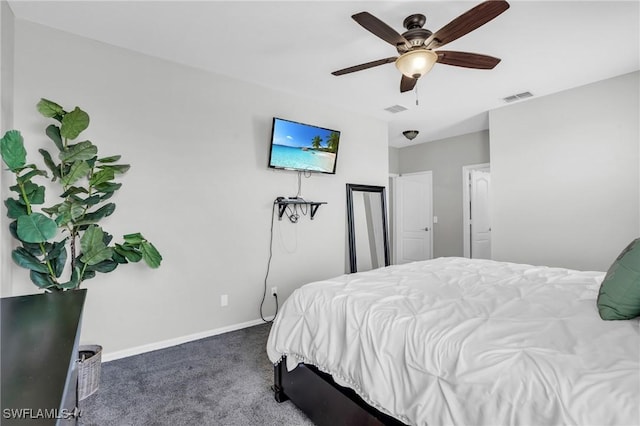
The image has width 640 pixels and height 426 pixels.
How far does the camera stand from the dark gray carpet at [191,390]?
1.83 meters

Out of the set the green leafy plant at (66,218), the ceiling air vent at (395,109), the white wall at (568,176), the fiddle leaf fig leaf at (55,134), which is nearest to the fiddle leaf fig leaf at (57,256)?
the green leafy plant at (66,218)

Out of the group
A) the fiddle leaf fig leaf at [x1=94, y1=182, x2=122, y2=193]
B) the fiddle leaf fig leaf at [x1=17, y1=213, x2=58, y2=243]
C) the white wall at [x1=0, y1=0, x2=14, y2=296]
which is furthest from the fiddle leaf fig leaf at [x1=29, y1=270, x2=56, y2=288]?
the fiddle leaf fig leaf at [x1=94, y1=182, x2=122, y2=193]

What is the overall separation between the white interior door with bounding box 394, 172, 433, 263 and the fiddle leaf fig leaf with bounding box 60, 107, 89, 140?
508 centimetres

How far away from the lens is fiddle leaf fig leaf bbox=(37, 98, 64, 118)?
2.08 meters

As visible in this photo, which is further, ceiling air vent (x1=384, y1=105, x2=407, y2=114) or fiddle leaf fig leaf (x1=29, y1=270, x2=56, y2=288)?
ceiling air vent (x1=384, y1=105, x2=407, y2=114)

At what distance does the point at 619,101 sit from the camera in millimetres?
3227

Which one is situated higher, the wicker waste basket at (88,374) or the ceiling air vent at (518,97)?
the ceiling air vent at (518,97)

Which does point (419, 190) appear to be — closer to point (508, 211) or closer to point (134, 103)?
point (508, 211)

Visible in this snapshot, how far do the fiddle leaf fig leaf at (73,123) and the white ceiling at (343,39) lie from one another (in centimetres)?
79

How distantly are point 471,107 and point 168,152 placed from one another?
3.68 meters

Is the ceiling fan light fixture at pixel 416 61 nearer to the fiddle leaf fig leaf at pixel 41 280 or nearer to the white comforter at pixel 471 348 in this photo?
the white comforter at pixel 471 348

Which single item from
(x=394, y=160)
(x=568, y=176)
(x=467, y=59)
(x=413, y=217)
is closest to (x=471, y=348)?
(x=467, y=59)

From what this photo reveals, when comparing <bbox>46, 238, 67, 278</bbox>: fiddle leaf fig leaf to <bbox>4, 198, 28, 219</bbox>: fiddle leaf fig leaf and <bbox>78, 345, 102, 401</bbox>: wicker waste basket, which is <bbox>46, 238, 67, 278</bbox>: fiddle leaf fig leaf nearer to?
<bbox>4, 198, 28, 219</bbox>: fiddle leaf fig leaf

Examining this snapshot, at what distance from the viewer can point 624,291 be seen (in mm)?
1231
